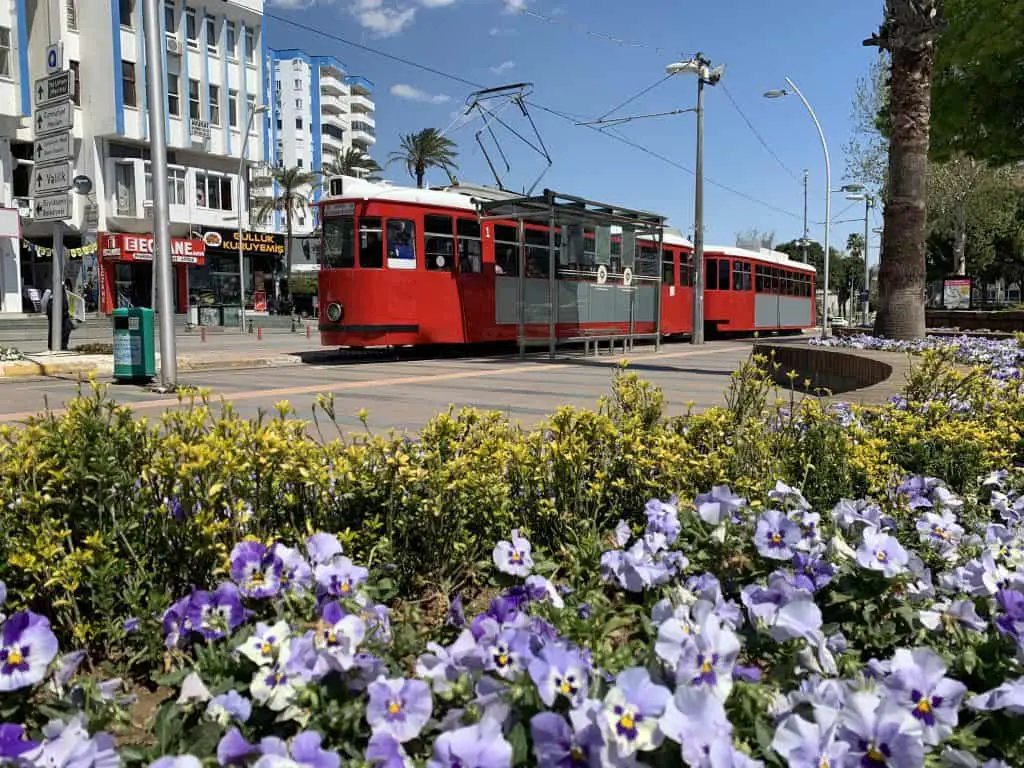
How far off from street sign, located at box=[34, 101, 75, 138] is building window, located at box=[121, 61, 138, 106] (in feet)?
85.0

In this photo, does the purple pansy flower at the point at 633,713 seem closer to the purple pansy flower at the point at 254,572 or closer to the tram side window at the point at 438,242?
the purple pansy flower at the point at 254,572

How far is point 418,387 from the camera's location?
1110cm

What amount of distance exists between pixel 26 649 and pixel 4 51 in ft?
124

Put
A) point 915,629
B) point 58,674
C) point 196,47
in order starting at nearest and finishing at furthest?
1. point 58,674
2. point 915,629
3. point 196,47

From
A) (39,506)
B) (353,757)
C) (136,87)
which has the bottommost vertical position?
(353,757)

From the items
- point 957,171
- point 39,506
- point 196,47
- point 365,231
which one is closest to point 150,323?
point 365,231

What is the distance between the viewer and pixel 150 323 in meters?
12.4

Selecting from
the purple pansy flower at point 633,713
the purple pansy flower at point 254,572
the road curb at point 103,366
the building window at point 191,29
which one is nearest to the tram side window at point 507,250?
the road curb at point 103,366

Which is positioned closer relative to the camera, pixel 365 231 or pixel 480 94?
pixel 365 231

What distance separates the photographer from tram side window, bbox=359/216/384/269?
15.7 meters

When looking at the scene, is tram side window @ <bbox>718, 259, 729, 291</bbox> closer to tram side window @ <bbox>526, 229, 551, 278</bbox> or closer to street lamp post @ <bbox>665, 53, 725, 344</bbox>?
street lamp post @ <bbox>665, 53, 725, 344</bbox>

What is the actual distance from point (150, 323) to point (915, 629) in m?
12.2

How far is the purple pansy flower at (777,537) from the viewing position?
2318mm

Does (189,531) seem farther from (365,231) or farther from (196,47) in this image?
(196,47)
